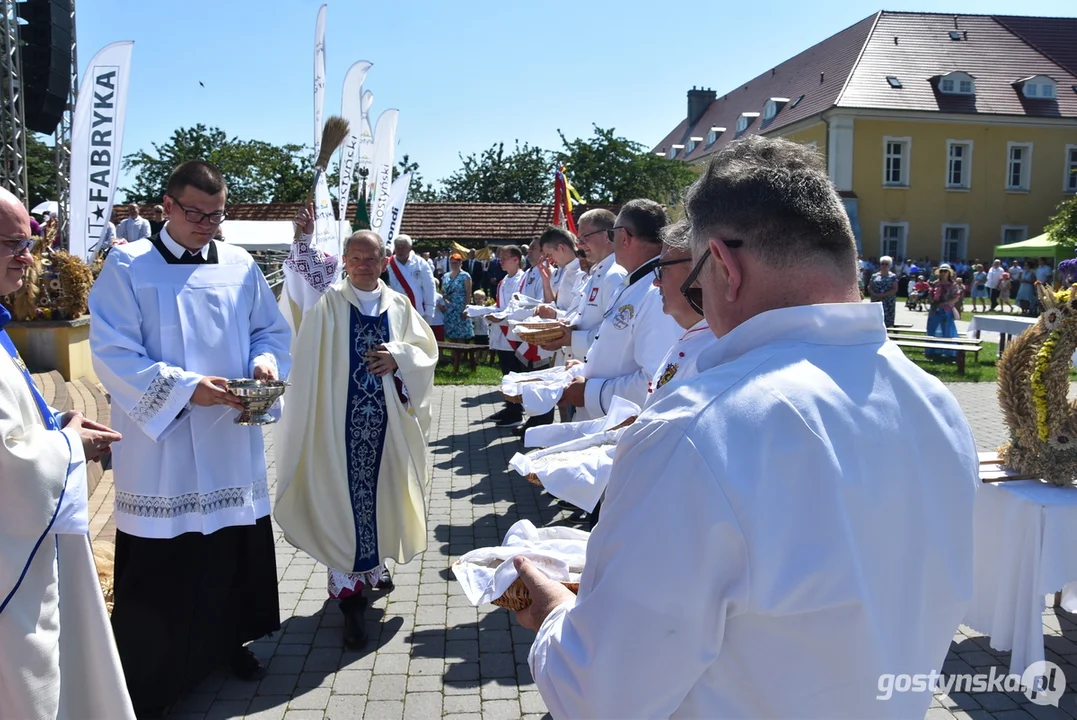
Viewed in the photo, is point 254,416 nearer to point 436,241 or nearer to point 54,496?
point 54,496

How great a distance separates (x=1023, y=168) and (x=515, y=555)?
148 ft

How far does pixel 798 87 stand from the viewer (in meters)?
42.9

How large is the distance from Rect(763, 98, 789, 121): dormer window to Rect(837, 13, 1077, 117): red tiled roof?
479 cm

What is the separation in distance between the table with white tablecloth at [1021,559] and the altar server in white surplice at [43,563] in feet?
11.2

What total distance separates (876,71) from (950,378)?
30541 millimetres

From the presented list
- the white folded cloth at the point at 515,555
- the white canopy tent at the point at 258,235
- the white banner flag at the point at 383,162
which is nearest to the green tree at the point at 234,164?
the white canopy tent at the point at 258,235

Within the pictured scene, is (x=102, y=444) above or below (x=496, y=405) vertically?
above

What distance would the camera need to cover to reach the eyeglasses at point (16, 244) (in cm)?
234

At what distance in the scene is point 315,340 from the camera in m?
4.44

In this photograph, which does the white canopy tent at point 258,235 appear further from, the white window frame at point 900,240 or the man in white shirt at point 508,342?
the white window frame at point 900,240

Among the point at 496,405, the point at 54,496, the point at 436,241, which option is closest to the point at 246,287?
the point at 54,496

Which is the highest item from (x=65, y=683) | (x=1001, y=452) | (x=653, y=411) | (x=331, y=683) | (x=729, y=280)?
(x=729, y=280)

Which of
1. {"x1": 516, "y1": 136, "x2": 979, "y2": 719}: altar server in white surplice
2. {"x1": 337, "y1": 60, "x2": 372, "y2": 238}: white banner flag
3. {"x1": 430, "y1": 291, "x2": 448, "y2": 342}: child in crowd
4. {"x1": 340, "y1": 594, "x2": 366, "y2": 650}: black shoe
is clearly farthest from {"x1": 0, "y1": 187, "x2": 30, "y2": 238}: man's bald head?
{"x1": 430, "y1": 291, "x2": 448, "y2": 342}: child in crowd

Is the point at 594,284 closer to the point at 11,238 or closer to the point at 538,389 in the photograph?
the point at 538,389
